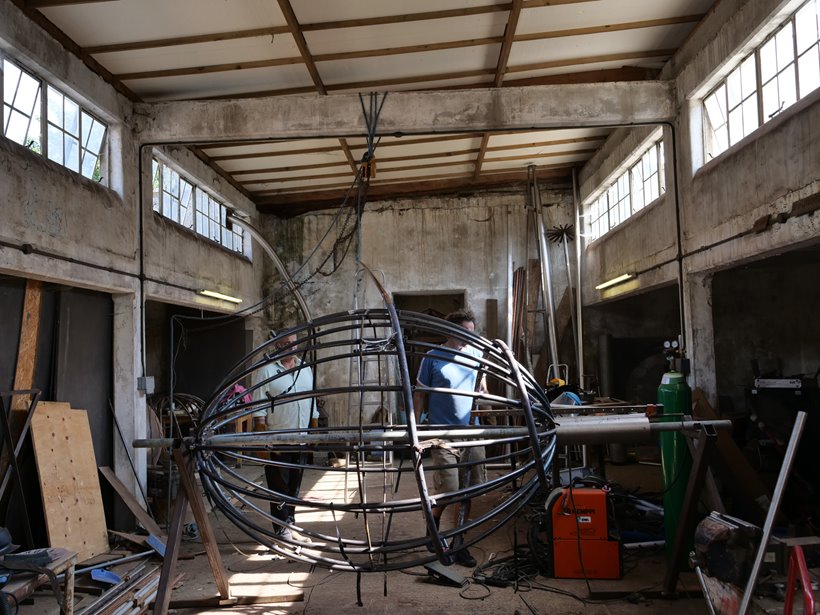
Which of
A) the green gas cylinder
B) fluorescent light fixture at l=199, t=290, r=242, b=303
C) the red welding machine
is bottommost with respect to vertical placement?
the red welding machine

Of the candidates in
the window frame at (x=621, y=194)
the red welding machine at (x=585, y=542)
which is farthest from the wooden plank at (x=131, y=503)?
the window frame at (x=621, y=194)

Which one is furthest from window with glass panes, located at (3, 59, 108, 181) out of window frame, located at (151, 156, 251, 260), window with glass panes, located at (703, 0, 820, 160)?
window with glass panes, located at (703, 0, 820, 160)

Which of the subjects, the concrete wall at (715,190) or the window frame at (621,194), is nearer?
the concrete wall at (715,190)

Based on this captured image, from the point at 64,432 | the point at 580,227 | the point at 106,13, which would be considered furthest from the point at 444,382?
the point at 580,227

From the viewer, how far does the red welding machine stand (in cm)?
419

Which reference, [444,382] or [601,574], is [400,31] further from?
[601,574]

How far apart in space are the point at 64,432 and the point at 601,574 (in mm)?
4108

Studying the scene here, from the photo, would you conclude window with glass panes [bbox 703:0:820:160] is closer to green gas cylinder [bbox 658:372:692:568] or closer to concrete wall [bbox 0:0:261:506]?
green gas cylinder [bbox 658:372:692:568]

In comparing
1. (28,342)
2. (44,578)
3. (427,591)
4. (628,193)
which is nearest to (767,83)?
(628,193)

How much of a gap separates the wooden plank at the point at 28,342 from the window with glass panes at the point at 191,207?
2257 millimetres

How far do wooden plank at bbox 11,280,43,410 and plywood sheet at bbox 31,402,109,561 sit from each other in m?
0.18

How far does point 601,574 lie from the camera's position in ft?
13.8

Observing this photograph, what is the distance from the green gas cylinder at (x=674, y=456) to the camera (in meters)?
4.31

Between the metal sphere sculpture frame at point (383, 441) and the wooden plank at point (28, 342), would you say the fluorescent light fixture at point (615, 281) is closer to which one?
the metal sphere sculpture frame at point (383, 441)
